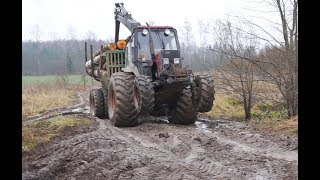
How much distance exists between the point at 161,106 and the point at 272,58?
3.34 m

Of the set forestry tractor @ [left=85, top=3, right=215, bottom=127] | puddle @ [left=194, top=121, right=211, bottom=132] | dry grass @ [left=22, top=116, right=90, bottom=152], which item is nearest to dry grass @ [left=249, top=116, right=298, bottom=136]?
puddle @ [left=194, top=121, right=211, bottom=132]

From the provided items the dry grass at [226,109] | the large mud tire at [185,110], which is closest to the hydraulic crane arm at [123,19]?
the large mud tire at [185,110]

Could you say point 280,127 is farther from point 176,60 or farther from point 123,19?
point 123,19

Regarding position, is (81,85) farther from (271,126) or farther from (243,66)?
(271,126)

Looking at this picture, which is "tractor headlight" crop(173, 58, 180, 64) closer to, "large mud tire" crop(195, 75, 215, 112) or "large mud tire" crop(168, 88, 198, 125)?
"large mud tire" crop(195, 75, 215, 112)

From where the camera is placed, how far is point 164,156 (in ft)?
23.3

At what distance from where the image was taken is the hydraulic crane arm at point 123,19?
40.7 feet

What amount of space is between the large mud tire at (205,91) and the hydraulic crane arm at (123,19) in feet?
8.49

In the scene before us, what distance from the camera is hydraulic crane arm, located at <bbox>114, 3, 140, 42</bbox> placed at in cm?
1241

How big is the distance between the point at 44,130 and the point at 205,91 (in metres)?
4.06

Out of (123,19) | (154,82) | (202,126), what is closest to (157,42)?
(154,82)

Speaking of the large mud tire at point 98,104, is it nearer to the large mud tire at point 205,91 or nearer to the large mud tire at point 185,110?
the large mud tire at point 185,110

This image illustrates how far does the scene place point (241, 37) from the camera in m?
12.2

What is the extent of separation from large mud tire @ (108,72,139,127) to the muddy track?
1.84 ft
